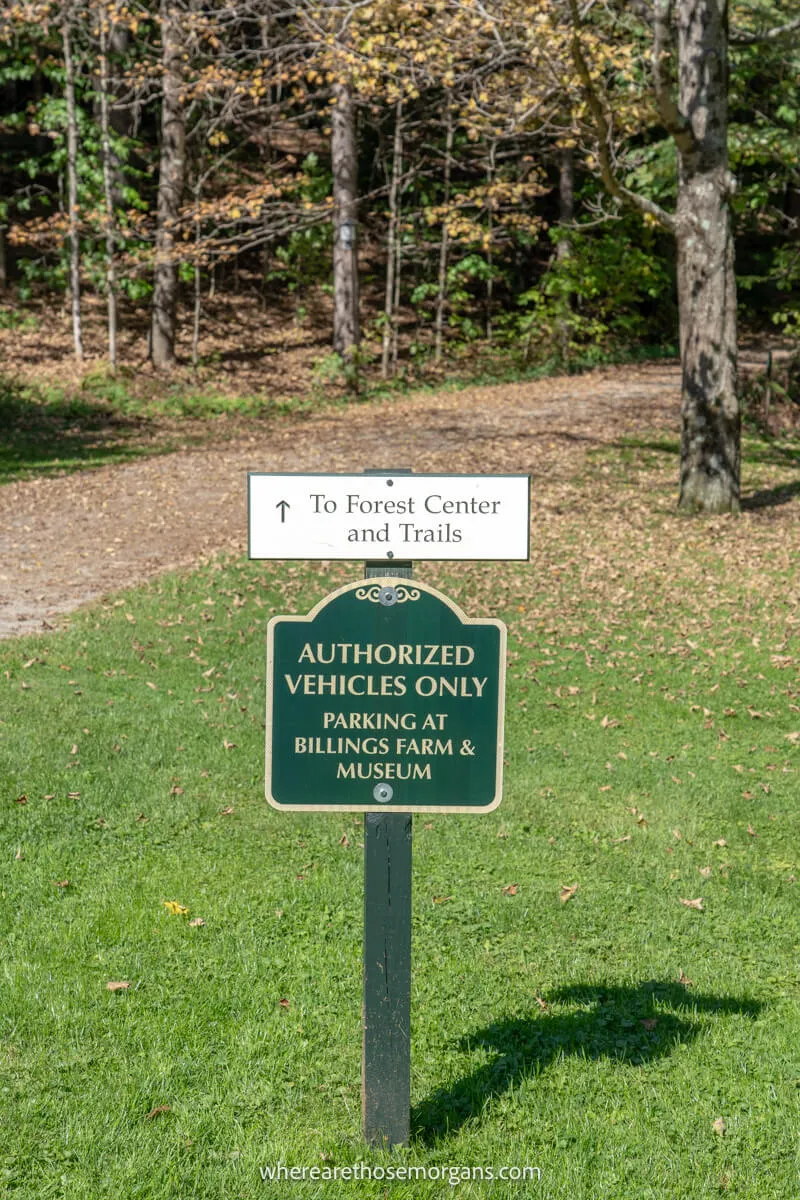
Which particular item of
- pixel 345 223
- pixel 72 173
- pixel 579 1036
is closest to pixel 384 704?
pixel 579 1036

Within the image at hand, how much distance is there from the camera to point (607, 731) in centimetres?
824

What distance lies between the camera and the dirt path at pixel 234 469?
12562mm

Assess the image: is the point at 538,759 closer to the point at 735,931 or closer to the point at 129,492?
the point at 735,931

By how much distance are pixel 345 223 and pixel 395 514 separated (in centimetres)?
2161

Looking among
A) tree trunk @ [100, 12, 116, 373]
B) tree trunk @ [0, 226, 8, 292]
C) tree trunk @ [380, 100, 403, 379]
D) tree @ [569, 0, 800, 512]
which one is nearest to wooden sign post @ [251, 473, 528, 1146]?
tree @ [569, 0, 800, 512]

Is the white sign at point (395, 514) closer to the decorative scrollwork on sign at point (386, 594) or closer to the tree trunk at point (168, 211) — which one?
the decorative scrollwork on sign at point (386, 594)

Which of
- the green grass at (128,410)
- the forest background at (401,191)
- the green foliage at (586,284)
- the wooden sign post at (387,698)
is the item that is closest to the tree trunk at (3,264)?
the forest background at (401,191)

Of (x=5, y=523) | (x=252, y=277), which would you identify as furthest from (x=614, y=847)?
(x=252, y=277)

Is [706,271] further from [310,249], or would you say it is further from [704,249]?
[310,249]

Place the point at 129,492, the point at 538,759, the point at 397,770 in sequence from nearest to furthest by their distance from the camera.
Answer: the point at 397,770 → the point at 538,759 → the point at 129,492

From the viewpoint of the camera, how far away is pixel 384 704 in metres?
3.48

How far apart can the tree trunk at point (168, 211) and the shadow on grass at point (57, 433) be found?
346 centimetres

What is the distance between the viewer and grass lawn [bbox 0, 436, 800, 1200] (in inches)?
148

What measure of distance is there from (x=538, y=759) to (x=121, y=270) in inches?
880
